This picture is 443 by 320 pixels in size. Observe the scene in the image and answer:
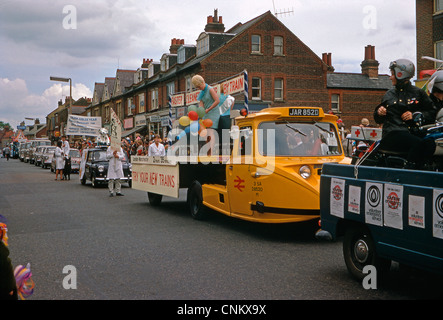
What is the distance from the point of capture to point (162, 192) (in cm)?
1134

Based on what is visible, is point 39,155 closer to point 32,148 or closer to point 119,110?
point 32,148

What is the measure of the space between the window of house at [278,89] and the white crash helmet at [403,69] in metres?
34.1

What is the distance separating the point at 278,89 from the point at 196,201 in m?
30.7

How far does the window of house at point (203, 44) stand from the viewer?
4038 cm

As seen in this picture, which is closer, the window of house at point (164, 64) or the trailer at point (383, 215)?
the trailer at point (383, 215)

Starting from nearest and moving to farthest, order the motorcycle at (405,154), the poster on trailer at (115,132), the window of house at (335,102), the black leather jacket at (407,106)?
the motorcycle at (405,154) < the black leather jacket at (407,106) < the poster on trailer at (115,132) < the window of house at (335,102)

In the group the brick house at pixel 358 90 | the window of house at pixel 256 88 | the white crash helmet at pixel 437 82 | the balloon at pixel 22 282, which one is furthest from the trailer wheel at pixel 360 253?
the brick house at pixel 358 90

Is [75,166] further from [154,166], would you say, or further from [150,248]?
[150,248]

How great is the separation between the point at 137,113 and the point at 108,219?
45.7 m

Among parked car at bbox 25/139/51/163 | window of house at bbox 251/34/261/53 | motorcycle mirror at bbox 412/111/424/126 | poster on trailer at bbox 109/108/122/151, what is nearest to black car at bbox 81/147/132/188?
poster on trailer at bbox 109/108/122/151

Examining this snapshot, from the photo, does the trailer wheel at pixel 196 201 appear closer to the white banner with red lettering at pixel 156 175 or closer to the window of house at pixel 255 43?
the white banner with red lettering at pixel 156 175

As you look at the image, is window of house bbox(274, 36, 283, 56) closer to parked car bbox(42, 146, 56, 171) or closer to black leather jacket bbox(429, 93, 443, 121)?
parked car bbox(42, 146, 56, 171)

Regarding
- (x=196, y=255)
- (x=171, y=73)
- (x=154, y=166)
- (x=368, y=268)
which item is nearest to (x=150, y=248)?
(x=196, y=255)

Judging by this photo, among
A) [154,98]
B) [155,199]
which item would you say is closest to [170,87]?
[154,98]
